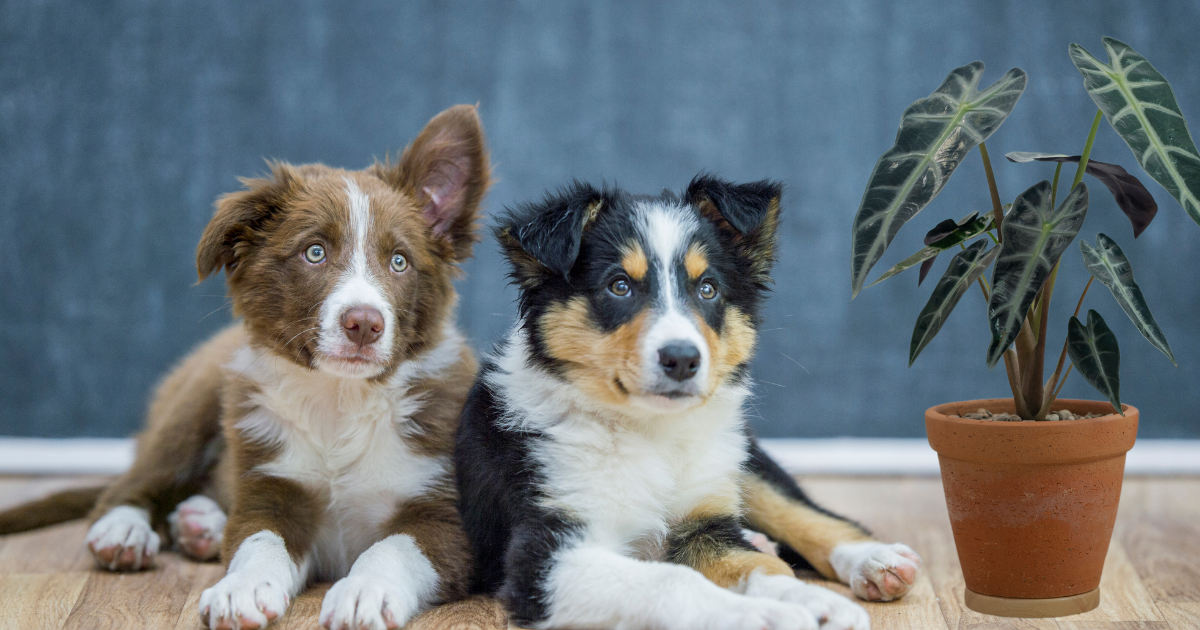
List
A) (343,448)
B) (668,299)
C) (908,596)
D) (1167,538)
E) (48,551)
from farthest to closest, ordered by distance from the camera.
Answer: (1167,538)
(48,551)
(343,448)
(908,596)
(668,299)

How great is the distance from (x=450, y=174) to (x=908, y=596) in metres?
1.52

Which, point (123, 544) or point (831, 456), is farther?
point (831, 456)

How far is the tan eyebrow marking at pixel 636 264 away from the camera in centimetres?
194

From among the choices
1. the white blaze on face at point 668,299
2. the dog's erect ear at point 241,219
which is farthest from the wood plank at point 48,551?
the white blaze on face at point 668,299

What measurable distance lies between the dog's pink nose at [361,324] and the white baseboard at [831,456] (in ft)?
6.65

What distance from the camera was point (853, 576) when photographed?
2.09 meters

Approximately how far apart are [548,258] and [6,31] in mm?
2882

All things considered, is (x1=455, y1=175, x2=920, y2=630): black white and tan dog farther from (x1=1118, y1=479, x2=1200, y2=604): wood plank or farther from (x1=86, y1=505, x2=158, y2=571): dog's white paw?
(x1=86, y1=505, x2=158, y2=571): dog's white paw

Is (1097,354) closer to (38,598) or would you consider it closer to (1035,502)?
(1035,502)

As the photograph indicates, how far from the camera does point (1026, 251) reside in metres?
1.76

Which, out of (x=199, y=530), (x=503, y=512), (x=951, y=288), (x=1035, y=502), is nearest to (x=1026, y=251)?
(x=951, y=288)

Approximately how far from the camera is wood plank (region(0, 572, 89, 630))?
6.57 ft

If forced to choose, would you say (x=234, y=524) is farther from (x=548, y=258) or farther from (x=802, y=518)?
(x=802, y=518)

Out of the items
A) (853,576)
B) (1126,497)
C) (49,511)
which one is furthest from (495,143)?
(1126,497)
